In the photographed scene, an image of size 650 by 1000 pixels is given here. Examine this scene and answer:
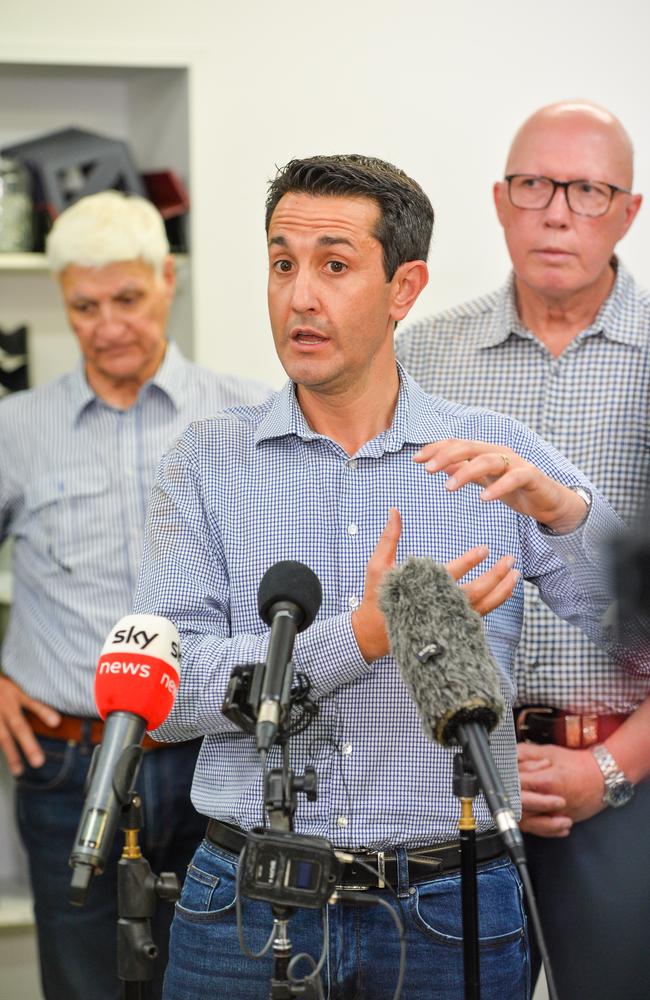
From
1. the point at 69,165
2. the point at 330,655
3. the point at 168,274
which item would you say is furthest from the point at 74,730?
the point at 69,165

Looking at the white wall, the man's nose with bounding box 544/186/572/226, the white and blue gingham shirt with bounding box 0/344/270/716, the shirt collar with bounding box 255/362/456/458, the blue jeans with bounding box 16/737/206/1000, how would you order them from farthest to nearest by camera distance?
the white wall < the white and blue gingham shirt with bounding box 0/344/270/716 < the blue jeans with bounding box 16/737/206/1000 < the man's nose with bounding box 544/186/572/226 < the shirt collar with bounding box 255/362/456/458

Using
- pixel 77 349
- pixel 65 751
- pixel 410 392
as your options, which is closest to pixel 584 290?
pixel 410 392

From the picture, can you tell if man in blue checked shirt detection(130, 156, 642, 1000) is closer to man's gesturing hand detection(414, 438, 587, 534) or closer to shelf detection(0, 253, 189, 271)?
man's gesturing hand detection(414, 438, 587, 534)

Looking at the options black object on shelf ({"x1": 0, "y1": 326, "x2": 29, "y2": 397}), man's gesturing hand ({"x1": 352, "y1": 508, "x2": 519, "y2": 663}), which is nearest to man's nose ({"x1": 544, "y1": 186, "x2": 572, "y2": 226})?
man's gesturing hand ({"x1": 352, "y1": 508, "x2": 519, "y2": 663})

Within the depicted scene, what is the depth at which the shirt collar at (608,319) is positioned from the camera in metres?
2.52

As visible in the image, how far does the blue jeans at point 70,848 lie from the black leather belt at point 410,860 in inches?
38.8

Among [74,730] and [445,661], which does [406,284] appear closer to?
[445,661]

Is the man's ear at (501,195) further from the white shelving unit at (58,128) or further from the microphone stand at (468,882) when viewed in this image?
the microphone stand at (468,882)

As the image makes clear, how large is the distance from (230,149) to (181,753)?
5.35 feet

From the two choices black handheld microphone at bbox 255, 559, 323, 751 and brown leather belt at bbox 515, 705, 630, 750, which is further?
brown leather belt at bbox 515, 705, 630, 750

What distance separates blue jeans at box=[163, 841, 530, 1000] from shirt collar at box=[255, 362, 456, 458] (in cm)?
61

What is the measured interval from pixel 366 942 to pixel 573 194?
60.7 inches

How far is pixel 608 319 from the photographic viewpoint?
2.53m

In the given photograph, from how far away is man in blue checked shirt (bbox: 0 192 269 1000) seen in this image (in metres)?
2.80
